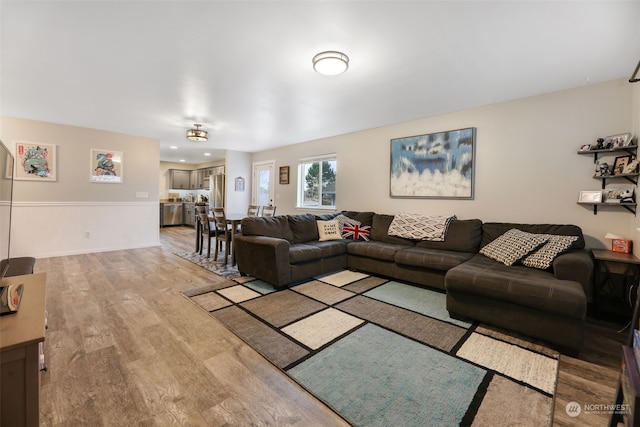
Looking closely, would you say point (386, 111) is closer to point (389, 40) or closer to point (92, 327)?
point (389, 40)

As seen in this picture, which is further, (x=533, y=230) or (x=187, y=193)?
(x=187, y=193)

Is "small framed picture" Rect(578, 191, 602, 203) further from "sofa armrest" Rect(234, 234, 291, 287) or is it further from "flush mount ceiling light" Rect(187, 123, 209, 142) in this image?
"flush mount ceiling light" Rect(187, 123, 209, 142)

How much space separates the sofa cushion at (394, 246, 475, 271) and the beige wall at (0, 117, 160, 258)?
17.4ft

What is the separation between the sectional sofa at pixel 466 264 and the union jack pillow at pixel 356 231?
0.02 meters

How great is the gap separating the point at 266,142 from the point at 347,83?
3614 mm

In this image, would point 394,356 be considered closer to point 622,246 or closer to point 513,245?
point 513,245

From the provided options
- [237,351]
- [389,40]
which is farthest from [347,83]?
[237,351]

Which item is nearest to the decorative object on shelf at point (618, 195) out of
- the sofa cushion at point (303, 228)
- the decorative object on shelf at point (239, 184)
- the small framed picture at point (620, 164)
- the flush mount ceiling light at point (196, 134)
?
the small framed picture at point (620, 164)

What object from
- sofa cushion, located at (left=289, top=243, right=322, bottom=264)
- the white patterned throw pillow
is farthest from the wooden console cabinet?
the white patterned throw pillow

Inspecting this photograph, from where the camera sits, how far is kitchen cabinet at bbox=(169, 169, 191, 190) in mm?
9781

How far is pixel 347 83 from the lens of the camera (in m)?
2.96

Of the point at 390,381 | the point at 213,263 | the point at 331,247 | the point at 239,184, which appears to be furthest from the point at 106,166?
the point at 390,381

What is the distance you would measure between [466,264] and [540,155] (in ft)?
5.72

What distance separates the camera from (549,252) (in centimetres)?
256
